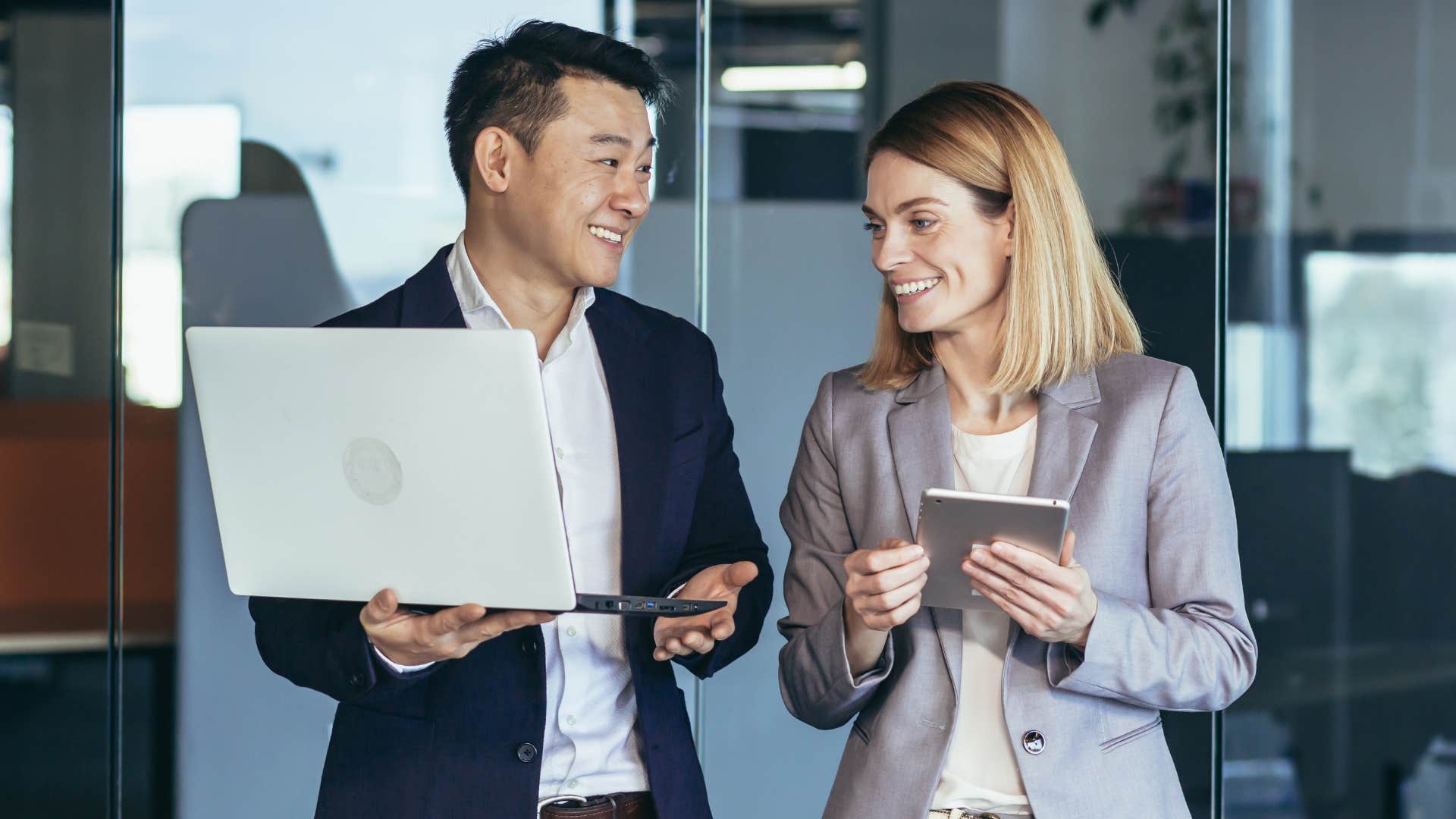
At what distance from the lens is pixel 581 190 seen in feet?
6.10

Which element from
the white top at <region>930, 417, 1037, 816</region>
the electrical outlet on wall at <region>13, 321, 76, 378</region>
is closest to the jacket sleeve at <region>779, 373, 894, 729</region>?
the white top at <region>930, 417, 1037, 816</region>

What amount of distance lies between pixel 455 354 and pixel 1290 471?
3554mm

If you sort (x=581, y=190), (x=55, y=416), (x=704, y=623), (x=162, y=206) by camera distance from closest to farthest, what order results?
(x=704, y=623), (x=581, y=190), (x=162, y=206), (x=55, y=416)

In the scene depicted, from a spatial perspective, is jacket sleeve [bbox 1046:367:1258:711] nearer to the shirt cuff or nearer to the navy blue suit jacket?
the navy blue suit jacket

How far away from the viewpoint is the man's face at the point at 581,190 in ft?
6.07

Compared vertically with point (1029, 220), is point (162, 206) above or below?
above

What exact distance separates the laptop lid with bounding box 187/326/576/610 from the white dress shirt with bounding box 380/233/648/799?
184 millimetres

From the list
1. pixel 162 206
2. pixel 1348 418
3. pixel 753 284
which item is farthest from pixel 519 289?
pixel 1348 418

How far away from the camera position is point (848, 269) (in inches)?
118

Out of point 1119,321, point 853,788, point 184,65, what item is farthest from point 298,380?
point 184,65

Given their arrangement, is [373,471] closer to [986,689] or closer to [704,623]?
[704,623]

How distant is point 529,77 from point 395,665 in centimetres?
82

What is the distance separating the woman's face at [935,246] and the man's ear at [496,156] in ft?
1.68

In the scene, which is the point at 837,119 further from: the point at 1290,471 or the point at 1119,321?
the point at 1119,321
